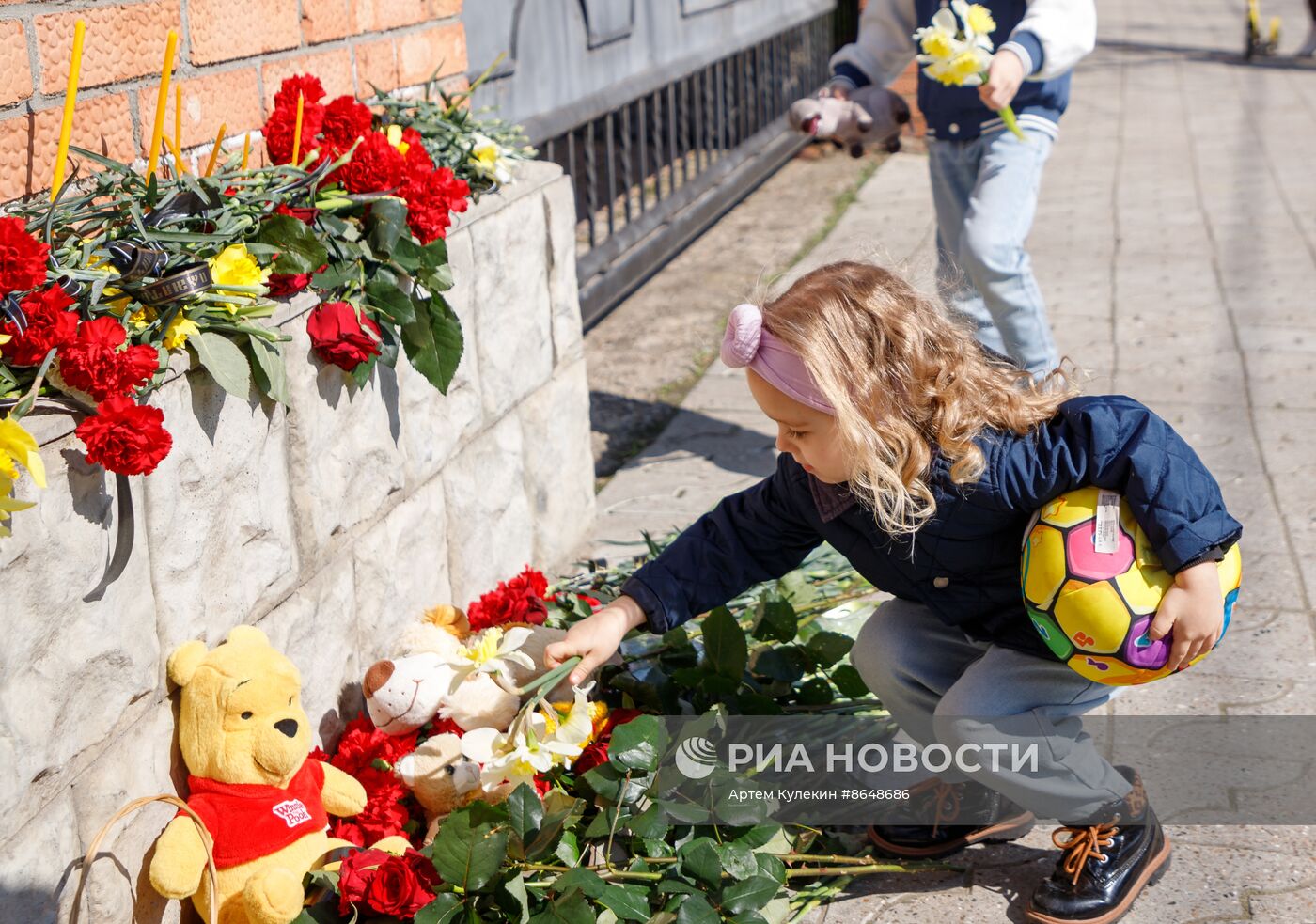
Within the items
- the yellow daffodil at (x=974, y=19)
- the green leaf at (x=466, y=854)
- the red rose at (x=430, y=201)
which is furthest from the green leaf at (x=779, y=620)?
the yellow daffodil at (x=974, y=19)

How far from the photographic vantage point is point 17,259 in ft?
5.71

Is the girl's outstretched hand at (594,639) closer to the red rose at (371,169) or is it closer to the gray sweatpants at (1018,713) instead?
the gray sweatpants at (1018,713)

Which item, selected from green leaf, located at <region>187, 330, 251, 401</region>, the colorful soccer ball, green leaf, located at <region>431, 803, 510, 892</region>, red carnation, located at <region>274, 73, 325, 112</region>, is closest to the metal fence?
red carnation, located at <region>274, 73, 325, 112</region>

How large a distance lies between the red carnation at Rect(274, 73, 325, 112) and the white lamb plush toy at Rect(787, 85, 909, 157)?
1776 millimetres

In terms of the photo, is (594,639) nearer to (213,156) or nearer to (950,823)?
(950,823)

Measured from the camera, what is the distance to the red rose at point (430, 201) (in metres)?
2.57

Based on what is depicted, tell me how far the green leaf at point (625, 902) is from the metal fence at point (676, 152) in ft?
10.7

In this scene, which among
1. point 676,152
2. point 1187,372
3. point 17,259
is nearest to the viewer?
point 17,259

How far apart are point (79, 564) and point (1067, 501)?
1.48 metres

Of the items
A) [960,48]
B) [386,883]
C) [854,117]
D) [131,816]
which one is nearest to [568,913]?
[386,883]

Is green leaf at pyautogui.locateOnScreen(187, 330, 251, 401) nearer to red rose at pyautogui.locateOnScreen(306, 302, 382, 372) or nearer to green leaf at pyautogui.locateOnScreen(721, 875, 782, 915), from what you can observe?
red rose at pyautogui.locateOnScreen(306, 302, 382, 372)

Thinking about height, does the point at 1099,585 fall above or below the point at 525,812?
above

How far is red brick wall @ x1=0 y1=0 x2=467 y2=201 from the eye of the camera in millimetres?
2141

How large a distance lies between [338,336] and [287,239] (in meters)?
0.19
